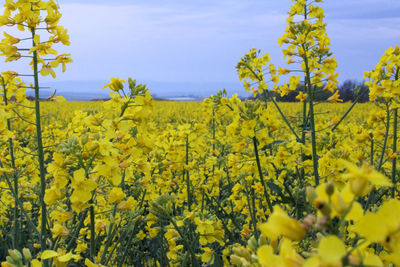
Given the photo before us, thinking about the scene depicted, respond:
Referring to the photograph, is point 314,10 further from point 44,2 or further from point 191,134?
point 44,2

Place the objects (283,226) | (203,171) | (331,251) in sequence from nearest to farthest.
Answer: (331,251), (283,226), (203,171)

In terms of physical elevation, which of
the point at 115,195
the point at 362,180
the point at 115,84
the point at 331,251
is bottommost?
the point at 115,195

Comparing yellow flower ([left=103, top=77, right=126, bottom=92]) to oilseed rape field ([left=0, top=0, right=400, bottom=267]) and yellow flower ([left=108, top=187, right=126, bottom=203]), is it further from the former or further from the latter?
yellow flower ([left=108, top=187, right=126, bottom=203])

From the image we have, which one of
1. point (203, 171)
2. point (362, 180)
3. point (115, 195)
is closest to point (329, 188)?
point (362, 180)

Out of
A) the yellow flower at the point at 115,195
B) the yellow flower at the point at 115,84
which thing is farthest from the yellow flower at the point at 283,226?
the yellow flower at the point at 115,84

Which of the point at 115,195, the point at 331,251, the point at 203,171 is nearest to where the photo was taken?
the point at 331,251

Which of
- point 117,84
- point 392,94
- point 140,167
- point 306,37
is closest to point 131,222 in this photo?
point 140,167

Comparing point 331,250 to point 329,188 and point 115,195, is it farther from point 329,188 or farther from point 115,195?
point 115,195

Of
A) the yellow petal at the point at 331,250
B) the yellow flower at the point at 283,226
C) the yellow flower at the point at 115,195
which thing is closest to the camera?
the yellow petal at the point at 331,250

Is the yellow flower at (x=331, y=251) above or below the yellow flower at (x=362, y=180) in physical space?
below

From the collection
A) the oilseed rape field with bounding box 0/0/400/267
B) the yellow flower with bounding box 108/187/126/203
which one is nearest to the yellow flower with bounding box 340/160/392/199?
the oilseed rape field with bounding box 0/0/400/267

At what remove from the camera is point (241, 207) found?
3516mm

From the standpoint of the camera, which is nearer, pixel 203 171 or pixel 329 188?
pixel 329 188

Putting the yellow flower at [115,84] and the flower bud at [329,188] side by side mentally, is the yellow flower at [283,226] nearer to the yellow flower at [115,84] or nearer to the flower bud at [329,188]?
the flower bud at [329,188]
